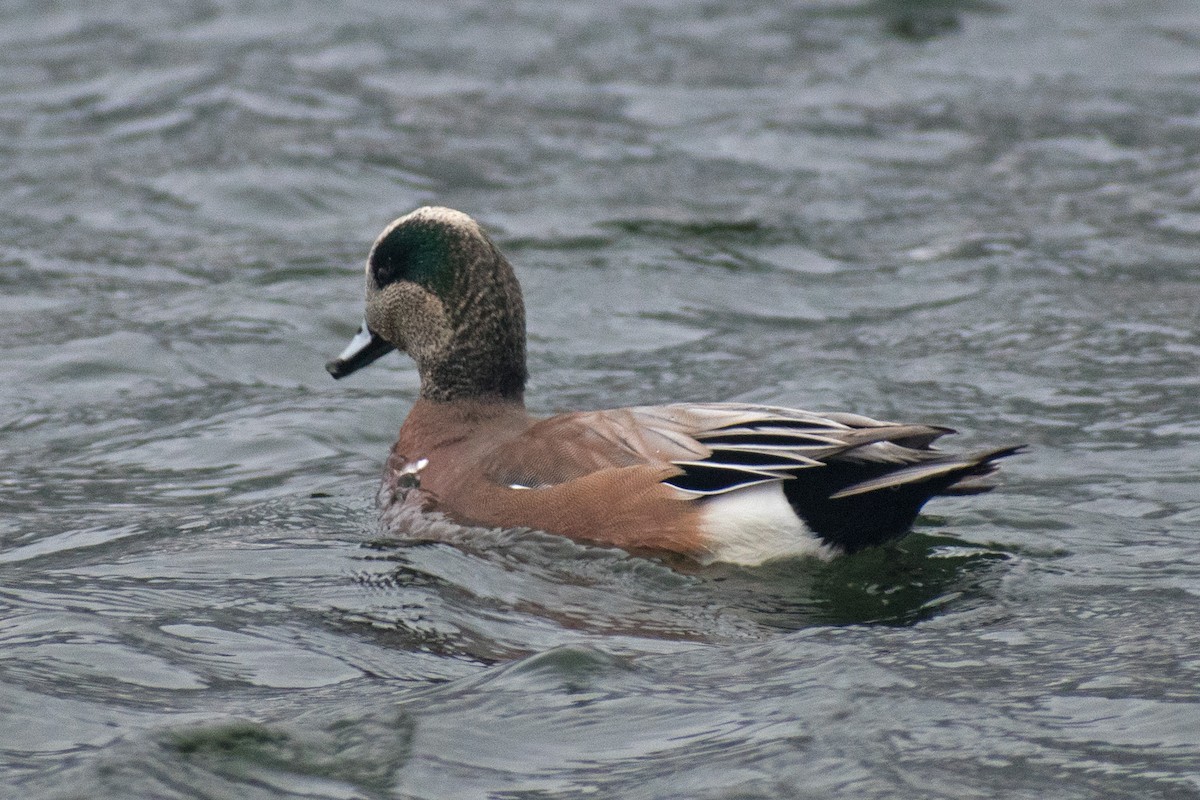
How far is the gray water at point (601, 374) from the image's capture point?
184 inches

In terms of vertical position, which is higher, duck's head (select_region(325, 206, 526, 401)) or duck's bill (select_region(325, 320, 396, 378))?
duck's head (select_region(325, 206, 526, 401))

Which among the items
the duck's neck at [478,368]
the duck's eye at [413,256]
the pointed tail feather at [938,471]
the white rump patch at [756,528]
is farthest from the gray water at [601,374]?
→ the duck's eye at [413,256]

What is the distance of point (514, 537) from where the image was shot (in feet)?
20.6

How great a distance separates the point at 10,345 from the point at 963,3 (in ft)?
31.1

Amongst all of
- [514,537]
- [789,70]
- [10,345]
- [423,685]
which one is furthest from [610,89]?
[423,685]

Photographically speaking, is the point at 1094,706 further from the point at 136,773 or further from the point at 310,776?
the point at 136,773

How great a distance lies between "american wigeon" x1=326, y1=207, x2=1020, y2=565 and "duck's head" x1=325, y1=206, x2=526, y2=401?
158 mm

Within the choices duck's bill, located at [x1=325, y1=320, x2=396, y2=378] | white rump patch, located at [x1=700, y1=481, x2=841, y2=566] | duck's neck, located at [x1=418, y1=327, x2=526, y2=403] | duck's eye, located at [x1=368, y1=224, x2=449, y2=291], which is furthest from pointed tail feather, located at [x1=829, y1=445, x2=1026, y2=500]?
duck's bill, located at [x1=325, y1=320, x2=396, y2=378]

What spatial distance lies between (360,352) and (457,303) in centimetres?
65

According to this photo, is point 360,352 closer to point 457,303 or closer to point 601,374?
point 457,303

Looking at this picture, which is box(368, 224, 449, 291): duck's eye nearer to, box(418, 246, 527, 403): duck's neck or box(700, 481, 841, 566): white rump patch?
box(418, 246, 527, 403): duck's neck

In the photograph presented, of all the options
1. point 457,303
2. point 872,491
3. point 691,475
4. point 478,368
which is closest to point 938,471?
point 872,491

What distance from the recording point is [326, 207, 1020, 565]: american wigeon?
582 centimetres

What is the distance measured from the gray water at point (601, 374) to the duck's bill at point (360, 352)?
0.47 meters
